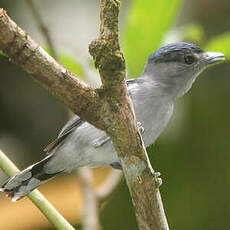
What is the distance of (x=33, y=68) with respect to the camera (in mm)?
2100

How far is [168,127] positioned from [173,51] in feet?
2.59

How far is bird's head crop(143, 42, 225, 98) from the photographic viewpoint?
390 centimetres

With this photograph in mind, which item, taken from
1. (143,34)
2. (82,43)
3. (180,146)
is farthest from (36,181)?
(82,43)

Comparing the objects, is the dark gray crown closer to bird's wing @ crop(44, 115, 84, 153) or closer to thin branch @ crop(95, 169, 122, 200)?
bird's wing @ crop(44, 115, 84, 153)

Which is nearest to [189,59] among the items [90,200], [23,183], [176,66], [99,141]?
[176,66]

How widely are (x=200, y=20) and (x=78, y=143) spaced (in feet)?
10.3

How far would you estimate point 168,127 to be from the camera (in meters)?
4.59

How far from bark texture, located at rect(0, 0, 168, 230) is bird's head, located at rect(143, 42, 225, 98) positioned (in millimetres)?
1564

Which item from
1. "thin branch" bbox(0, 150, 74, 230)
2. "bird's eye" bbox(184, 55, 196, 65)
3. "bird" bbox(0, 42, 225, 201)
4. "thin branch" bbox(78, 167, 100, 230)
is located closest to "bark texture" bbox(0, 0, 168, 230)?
"thin branch" bbox(0, 150, 74, 230)

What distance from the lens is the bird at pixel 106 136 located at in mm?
3473

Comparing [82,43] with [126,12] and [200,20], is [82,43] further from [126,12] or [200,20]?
[200,20]

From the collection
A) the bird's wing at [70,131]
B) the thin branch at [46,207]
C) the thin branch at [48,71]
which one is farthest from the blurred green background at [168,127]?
the thin branch at [48,71]

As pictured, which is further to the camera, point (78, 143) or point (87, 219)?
point (78, 143)

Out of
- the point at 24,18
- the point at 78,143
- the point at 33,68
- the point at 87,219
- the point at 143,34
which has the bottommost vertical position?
the point at 87,219
